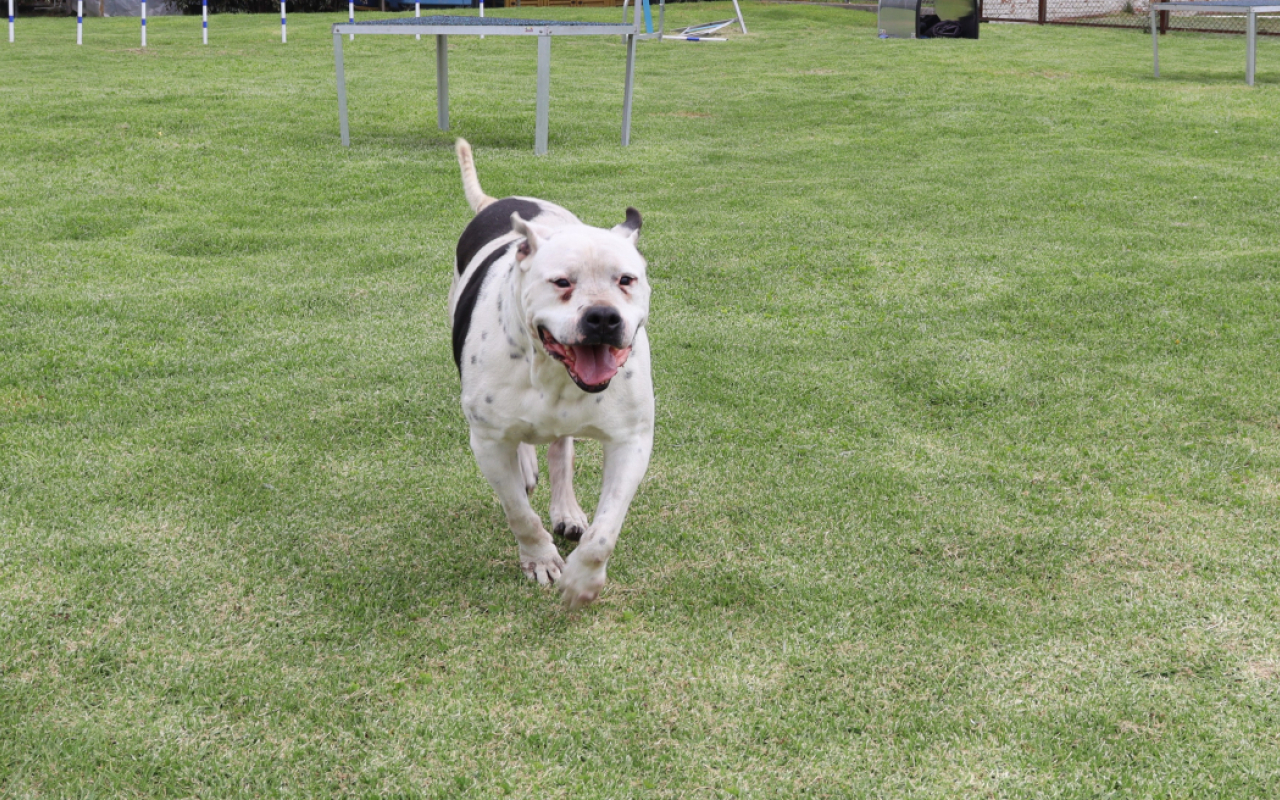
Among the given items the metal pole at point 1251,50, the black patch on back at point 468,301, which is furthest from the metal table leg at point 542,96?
the metal pole at point 1251,50

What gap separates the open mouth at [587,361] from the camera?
320 centimetres

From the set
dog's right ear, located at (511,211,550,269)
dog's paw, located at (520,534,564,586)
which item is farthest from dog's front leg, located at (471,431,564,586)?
dog's right ear, located at (511,211,550,269)

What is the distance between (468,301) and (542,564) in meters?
0.94

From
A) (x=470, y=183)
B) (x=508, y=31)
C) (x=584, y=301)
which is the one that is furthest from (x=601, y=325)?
(x=508, y=31)

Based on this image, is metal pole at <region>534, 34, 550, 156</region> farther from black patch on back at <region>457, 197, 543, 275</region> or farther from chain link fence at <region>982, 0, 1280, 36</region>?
chain link fence at <region>982, 0, 1280, 36</region>

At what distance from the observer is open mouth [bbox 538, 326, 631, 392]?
320cm

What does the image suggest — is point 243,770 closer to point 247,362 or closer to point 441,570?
point 441,570

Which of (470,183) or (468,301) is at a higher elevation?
(470,183)

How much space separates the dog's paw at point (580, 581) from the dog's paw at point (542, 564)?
0.29 meters

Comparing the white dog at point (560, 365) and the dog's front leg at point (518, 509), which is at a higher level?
the white dog at point (560, 365)

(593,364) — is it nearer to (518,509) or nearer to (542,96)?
(518,509)

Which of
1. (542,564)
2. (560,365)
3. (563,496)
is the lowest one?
(542,564)

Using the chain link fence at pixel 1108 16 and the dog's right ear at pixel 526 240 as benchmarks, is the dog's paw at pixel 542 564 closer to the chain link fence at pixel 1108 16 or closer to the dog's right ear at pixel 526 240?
the dog's right ear at pixel 526 240

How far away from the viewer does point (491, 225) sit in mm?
4434
